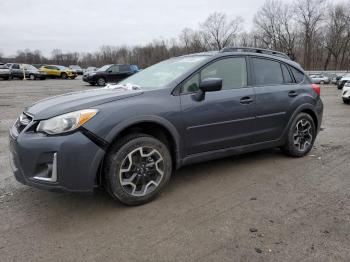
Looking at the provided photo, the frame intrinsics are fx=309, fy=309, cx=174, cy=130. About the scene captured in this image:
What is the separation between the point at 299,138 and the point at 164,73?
243 cm

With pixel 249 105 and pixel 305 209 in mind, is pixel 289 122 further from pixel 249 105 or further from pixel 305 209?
pixel 305 209

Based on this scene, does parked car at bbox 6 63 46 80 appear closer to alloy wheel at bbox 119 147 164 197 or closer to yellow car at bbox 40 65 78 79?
yellow car at bbox 40 65 78 79

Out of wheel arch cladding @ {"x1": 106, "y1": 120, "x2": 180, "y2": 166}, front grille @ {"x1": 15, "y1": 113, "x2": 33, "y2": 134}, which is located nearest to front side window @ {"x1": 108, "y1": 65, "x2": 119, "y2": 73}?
front grille @ {"x1": 15, "y1": 113, "x2": 33, "y2": 134}

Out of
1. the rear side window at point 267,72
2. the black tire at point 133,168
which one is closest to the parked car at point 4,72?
the rear side window at point 267,72

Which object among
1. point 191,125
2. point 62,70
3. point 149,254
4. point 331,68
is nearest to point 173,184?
point 191,125

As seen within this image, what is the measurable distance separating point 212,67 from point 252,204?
174 centimetres

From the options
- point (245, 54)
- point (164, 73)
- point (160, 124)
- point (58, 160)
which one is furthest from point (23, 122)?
point (245, 54)

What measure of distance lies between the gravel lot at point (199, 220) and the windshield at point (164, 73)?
1.29 m

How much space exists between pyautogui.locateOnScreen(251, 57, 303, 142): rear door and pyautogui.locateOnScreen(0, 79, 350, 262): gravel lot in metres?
0.60

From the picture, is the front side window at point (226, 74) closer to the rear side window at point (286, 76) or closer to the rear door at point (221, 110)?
the rear door at point (221, 110)

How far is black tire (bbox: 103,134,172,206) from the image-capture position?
10.1ft

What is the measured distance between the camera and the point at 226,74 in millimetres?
4070

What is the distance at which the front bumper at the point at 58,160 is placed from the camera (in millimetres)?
2838

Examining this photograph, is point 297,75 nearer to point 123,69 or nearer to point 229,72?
point 229,72
